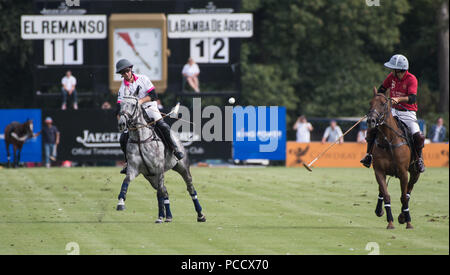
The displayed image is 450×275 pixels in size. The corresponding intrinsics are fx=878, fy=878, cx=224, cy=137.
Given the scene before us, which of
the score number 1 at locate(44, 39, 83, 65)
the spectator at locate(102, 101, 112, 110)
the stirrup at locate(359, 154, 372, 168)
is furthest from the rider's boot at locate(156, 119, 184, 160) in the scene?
the spectator at locate(102, 101, 112, 110)

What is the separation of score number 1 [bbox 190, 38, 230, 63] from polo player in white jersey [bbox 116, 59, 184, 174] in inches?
628

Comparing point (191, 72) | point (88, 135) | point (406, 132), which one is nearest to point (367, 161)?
point (406, 132)

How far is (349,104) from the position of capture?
44.8 m

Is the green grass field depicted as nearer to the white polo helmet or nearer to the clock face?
the white polo helmet

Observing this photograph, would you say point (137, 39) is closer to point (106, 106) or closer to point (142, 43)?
point (142, 43)

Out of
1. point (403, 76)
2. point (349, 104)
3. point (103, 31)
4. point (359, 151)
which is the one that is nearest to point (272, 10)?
point (349, 104)

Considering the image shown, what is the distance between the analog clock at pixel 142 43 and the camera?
30.2 m

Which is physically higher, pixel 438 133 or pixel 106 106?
pixel 106 106

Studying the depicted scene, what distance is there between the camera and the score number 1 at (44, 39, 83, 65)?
1222 inches

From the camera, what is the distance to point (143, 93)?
1404cm

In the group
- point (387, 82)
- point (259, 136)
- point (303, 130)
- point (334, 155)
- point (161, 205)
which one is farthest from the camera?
point (303, 130)

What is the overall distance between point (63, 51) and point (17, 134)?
3356 millimetres

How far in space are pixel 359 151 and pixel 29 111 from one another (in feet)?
41.6
